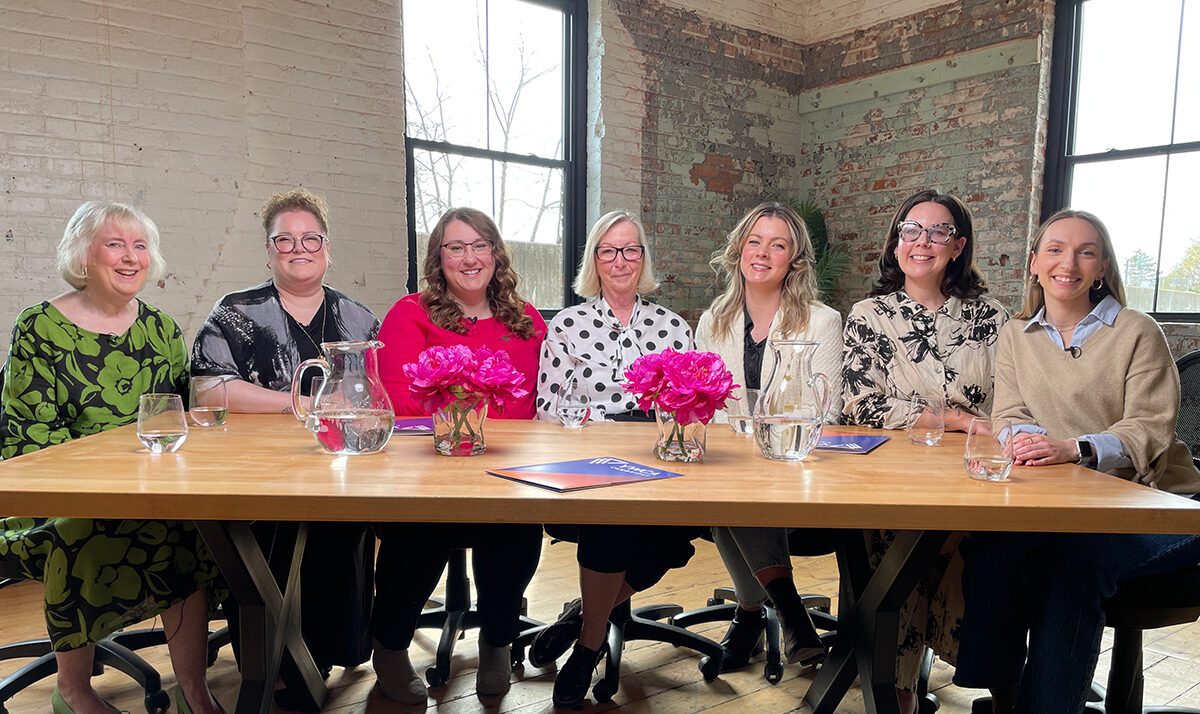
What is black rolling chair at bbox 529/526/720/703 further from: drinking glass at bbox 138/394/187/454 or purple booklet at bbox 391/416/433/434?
drinking glass at bbox 138/394/187/454

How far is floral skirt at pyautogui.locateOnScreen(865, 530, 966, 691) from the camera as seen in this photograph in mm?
1888

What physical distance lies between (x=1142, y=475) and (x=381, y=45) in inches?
149

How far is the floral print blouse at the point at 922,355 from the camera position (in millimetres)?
2340

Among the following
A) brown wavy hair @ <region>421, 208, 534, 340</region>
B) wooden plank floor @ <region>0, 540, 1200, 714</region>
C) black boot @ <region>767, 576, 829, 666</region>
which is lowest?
wooden plank floor @ <region>0, 540, 1200, 714</region>

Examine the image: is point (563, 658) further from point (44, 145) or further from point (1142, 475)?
point (44, 145)

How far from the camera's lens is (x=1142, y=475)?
6.03 ft

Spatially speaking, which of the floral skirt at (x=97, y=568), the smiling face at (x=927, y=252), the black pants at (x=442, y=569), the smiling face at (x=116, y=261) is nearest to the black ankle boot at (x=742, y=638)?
the black pants at (x=442, y=569)

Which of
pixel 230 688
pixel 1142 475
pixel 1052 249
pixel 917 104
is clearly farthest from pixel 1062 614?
pixel 917 104

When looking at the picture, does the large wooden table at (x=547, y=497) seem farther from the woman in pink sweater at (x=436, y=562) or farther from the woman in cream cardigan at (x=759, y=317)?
the woman in cream cardigan at (x=759, y=317)

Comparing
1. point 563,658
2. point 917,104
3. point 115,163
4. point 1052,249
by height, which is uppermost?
point 917,104

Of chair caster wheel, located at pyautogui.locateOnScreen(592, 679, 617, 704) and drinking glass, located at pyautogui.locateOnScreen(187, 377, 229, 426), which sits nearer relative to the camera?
drinking glass, located at pyautogui.locateOnScreen(187, 377, 229, 426)

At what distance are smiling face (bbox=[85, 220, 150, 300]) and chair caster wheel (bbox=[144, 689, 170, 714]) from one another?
1042 mm

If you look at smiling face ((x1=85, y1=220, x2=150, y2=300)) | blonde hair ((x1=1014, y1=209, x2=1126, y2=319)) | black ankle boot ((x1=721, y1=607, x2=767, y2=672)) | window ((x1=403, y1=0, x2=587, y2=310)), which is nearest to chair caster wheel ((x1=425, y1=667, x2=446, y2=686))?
black ankle boot ((x1=721, y1=607, x2=767, y2=672))

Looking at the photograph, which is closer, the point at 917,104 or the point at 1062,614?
the point at 1062,614
